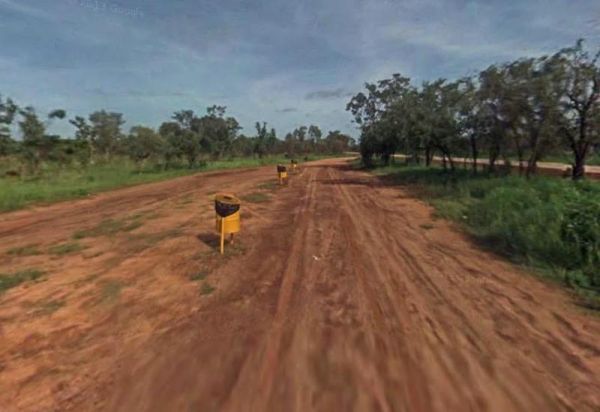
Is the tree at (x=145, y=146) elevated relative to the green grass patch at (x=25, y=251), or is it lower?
elevated

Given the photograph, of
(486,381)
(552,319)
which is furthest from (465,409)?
(552,319)

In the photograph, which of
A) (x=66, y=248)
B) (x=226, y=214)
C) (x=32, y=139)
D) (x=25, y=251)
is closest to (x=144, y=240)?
(x=66, y=248)

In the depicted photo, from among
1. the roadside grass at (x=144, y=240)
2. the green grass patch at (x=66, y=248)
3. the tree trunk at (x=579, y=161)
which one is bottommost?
the green grass patch at (x=66, y=248)

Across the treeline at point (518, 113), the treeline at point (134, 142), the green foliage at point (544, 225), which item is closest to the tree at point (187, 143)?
the treeline at point (134, 142)

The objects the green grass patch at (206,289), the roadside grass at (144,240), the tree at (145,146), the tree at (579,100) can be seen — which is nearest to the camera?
the green grass patch at (206,289)

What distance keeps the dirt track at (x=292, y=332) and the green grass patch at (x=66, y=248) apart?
0.76ft

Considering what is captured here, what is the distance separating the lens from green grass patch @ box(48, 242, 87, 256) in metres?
8.09

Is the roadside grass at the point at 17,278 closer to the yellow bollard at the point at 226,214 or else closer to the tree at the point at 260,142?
the yellow bollard at the point at 226,214

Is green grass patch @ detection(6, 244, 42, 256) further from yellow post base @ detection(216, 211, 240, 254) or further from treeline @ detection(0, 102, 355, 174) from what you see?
treeline @ detection(0, 102, 355, 174)

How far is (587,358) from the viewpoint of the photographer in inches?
156

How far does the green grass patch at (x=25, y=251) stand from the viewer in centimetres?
814

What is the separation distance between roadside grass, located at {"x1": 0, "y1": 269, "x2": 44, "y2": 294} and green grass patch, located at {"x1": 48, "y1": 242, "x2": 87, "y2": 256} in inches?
51.0

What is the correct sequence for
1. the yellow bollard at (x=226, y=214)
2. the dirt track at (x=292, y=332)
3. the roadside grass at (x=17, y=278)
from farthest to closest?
the yellow bollard at (x=226, y=214), the roadside grass at (x=17, y=278), the dirt track at (x=292, y=332)

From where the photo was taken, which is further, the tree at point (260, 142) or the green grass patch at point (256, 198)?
the tree at point (260, 142)
